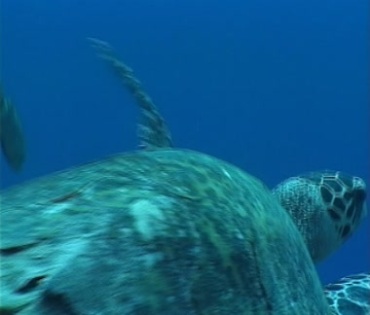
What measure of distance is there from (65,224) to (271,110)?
13074 millimetres

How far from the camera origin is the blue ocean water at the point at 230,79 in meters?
13.5

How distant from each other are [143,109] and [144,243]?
1533mm

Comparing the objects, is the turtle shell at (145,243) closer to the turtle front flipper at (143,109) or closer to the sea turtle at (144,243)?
the sea turtle at (144,243)

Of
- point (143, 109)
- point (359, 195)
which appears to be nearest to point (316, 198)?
point (359, 195)

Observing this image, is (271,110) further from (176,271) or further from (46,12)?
→ (176,271)

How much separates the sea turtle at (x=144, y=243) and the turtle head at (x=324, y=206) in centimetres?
115

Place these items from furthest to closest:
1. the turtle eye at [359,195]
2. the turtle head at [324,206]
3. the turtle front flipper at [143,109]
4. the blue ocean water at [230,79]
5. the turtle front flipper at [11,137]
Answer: the blue ocean water at [230,79], the turtle front flipper at [11,137], the turtle eye at [359,195], the turtle head at [324,206], the turtle front flipper at [143,109]

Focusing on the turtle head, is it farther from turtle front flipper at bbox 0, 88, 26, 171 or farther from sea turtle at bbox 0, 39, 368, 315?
turtle front flipper at bbox 0, 88, 26, 171

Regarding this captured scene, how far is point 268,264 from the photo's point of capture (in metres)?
1.12

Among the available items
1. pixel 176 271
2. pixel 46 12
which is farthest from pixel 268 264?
pixel 46 12

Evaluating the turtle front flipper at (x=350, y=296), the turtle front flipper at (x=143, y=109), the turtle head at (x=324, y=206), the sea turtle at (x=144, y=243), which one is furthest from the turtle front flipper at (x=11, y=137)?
the sea turtle at (x=144, y=243)

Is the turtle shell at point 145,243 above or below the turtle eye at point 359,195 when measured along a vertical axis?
above

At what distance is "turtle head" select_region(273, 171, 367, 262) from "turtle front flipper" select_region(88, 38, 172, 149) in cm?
49

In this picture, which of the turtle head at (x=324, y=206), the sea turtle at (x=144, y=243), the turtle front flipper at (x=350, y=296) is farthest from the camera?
the turtle head at (x=324, y=206)
